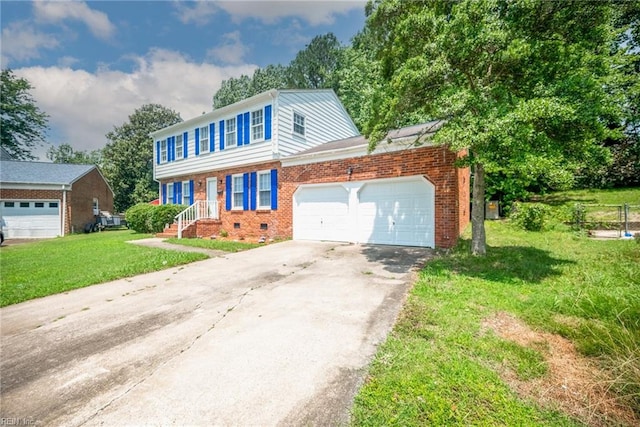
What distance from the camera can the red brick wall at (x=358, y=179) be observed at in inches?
325

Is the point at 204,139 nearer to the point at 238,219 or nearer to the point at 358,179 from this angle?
the point at 238,219

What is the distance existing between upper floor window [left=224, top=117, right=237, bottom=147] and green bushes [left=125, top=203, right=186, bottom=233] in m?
5.04

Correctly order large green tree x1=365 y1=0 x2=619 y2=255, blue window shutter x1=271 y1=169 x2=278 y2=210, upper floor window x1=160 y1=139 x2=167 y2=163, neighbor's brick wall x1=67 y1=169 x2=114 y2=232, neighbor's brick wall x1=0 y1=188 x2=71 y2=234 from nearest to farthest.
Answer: large green tree x1=365 y1=0 x2=619 y2=255, blue window shutter x1=271 y1=169 x2=278 y2=210, upper floor window x1=160 y1=139 x2=167 y2=163, neighbor's brick wall x1=0 y1=188 x2=71 y2=234, neighbor's brick wall x1=67 y1=169 x2=114 y2=232

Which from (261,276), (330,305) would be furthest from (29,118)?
(330,305)

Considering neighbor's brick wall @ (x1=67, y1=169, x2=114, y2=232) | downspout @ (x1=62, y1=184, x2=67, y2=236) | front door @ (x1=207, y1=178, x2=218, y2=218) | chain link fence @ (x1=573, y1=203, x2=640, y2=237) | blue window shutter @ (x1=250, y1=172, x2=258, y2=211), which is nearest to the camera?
chain link fence @ (x1=573, y1=203, x2=640, y2=237)

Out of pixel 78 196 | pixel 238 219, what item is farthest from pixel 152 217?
pixel 78 196

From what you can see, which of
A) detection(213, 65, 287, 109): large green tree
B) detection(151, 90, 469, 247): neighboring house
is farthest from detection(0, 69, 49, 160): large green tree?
detection(151, 90, 469, 247): neighboring house

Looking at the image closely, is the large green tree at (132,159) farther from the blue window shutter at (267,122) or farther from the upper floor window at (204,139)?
the blue window shutter at (267,122)

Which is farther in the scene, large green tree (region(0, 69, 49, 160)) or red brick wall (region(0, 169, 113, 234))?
large green tree (region(0, 69, 49, 160))

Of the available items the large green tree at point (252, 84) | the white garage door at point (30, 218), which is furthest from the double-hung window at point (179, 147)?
the large green tree at point (252, 84)

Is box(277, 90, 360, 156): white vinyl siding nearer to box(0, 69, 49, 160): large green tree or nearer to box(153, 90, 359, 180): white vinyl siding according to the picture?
box(153, 90, 359, 180): white vinyl siding

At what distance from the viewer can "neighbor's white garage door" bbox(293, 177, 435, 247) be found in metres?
8.82

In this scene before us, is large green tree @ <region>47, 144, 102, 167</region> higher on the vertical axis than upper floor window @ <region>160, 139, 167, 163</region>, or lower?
higher

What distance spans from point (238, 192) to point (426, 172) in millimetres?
8964
